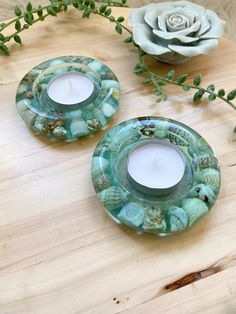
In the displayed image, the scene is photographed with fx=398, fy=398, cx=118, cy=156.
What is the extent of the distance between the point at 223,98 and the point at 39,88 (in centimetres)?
33

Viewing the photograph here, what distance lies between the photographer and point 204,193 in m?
0.59

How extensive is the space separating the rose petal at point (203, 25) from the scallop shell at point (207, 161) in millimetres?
270

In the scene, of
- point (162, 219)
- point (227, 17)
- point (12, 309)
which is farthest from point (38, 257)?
point (227, 17)

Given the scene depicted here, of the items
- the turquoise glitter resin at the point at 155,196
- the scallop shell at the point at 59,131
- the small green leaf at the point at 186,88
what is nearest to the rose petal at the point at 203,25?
the small green leaf at the point at 186,88

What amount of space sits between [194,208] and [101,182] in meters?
0.14

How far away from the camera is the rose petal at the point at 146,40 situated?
2.43 feet

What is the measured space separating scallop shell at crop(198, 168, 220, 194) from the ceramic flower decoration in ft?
0.81

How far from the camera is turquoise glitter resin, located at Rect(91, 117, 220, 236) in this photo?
57cm

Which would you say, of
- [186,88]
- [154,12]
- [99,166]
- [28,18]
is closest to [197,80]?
[186,88]

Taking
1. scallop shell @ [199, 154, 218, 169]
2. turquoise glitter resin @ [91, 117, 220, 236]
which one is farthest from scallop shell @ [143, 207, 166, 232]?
scallop shell @ [199, 154, 218, 169]

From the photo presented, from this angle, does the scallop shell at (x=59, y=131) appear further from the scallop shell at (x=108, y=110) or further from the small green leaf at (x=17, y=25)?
the small green leaf at (x=17, y=25)

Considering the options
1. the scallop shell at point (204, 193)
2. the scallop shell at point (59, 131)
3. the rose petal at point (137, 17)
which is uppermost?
the rose petal at point (137, 17)

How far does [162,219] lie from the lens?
0.56 meters

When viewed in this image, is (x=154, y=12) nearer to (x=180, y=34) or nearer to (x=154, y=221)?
(x=180, y=34)
